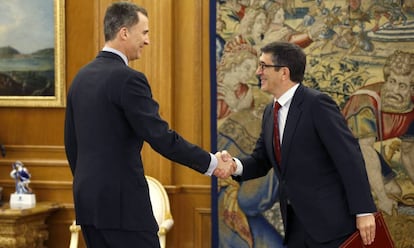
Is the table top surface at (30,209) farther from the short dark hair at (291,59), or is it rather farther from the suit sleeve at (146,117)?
the short dark hair at (291,59)

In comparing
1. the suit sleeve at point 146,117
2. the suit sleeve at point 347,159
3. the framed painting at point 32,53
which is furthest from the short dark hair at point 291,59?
the framed painting at point 32,53

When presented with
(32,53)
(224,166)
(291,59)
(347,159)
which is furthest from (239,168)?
(32,53)

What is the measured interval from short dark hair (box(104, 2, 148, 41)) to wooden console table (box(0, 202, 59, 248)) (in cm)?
275

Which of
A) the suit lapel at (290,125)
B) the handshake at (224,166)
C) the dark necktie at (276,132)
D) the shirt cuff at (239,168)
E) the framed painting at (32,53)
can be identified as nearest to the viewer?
the suit lapel at (290,125)

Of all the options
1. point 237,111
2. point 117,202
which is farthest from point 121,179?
point 237,111

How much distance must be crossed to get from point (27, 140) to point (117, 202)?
3464mm

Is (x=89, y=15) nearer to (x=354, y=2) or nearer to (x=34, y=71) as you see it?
(x=34, y=71)

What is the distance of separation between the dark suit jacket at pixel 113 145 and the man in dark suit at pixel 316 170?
2.39 feet

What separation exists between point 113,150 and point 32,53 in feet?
11.4

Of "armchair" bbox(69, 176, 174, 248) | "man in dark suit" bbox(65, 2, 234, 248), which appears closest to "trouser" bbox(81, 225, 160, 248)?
"man in dark suit" bbox(65, 2, 234, 248)

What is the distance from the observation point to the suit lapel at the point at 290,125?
411 centimetres

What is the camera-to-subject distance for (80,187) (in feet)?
12.6

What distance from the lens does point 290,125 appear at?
4.13 meters

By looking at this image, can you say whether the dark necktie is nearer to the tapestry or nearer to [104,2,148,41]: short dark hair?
[104,2,148,41]: short dark hair
